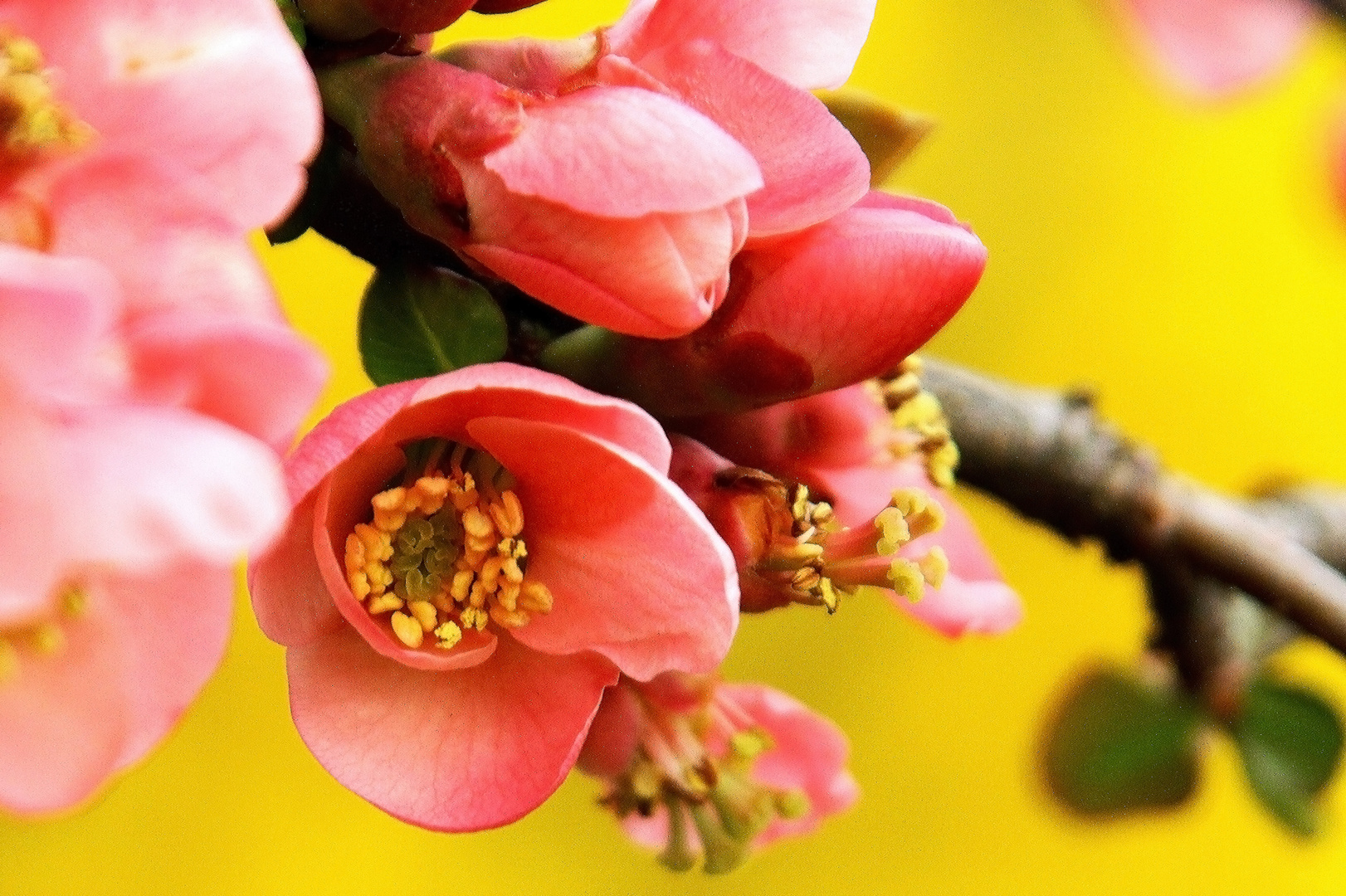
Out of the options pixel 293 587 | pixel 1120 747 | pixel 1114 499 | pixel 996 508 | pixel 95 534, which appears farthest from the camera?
pixel 996 508

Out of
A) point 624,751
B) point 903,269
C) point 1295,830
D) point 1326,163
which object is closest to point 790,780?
point 624,751

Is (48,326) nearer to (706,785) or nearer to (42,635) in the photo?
(42,635)

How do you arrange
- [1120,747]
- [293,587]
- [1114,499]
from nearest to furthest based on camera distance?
1. [293,587]
2. [1114,499]
3. [1120,747]

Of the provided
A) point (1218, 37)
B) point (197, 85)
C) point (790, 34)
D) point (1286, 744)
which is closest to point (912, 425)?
point (790, 34)

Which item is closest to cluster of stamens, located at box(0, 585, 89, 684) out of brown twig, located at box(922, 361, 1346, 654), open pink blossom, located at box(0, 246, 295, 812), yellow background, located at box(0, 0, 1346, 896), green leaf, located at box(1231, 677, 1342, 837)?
open pink blossom, located at box(0, 246, 295, 812)

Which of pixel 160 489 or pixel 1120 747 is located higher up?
pixel 160 489

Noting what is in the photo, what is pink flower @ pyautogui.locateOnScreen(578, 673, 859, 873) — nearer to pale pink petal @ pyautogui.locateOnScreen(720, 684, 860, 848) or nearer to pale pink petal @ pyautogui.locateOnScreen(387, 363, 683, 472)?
pale pink petal @ pyautogui.locateOnScreen(720, 684, 860, 848)

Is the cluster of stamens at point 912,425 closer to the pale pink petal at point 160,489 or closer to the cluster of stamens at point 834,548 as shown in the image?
the cluster of stamens at point 834,548
